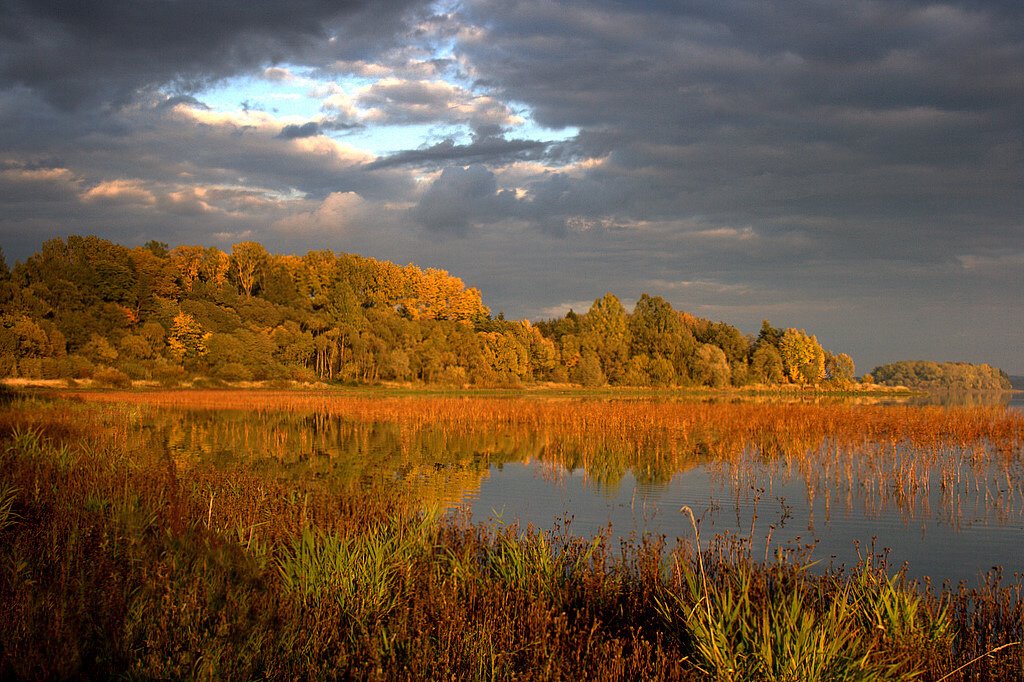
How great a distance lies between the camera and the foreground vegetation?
5.37 meters

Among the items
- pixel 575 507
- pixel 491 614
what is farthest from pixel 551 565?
pixel 575 507

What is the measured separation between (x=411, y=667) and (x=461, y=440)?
71.0ft

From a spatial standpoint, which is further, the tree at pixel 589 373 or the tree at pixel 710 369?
the tree at pixel 710 369

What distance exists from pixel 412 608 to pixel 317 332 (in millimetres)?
89439

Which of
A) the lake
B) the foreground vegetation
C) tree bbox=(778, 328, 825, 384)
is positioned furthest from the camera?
tree bbox=(778, 328, 825, 384)

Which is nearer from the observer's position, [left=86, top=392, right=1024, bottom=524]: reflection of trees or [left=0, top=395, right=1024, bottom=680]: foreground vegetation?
[left=0, top=395, right=1024, bottom=680]: foreground vegetation

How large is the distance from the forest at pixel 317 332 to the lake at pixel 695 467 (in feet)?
145

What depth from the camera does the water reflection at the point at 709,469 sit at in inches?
511

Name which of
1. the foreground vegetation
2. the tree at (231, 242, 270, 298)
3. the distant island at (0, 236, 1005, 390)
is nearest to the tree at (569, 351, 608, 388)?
the distant island at (0, 236, 1005, 390)

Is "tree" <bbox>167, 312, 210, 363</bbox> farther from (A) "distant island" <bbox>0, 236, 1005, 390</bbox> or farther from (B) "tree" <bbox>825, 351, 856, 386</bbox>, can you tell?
(B) "tree" <bbox>825, 351, 856, 386</bbox>

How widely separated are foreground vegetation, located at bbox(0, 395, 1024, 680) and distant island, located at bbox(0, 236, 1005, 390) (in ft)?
203

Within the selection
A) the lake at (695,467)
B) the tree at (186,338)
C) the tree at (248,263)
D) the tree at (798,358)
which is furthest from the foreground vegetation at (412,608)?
the tree at (798,358)

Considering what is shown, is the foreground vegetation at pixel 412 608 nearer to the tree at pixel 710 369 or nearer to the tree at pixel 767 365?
the tree at pixel 710 369

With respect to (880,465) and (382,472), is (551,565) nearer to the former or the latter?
(382,472)
